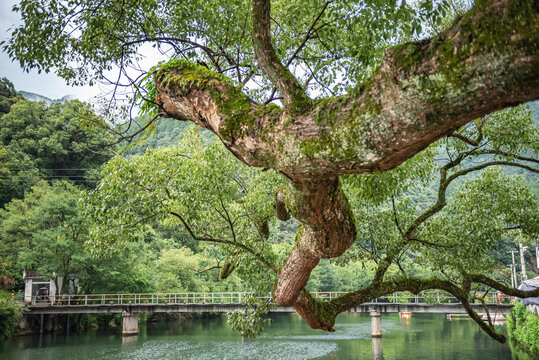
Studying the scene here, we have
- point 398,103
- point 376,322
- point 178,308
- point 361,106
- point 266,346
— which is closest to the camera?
point 398,103

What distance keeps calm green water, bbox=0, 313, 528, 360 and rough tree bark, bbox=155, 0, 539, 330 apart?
16.8m

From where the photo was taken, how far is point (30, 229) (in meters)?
24.8

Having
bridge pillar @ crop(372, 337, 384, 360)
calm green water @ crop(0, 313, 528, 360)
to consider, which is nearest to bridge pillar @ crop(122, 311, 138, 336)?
calm green water @ crop(0, 313, 528, 360)

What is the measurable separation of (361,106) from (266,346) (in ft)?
68.0

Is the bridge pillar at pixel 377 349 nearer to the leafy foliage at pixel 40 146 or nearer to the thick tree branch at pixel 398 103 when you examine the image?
the thick tree branch at pixel 398 103

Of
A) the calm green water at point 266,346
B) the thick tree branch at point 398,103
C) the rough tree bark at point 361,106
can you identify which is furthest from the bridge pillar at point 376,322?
the thick tree branch at point 398,103

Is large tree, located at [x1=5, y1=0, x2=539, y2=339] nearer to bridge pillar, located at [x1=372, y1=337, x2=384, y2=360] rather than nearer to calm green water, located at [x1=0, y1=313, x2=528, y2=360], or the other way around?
bridge pillar, located at [x1=372, y1=337, x2=384, y2=360]

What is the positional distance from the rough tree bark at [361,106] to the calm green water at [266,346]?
16.8 m

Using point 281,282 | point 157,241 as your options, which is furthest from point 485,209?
point 157,241

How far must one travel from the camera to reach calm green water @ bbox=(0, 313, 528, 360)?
58.8 ft

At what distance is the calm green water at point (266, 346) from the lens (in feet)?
58.8

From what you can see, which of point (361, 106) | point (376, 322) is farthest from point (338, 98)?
point (376, 322)

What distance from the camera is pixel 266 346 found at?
20.6 m

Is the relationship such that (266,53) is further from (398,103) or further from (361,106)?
(398,103)
